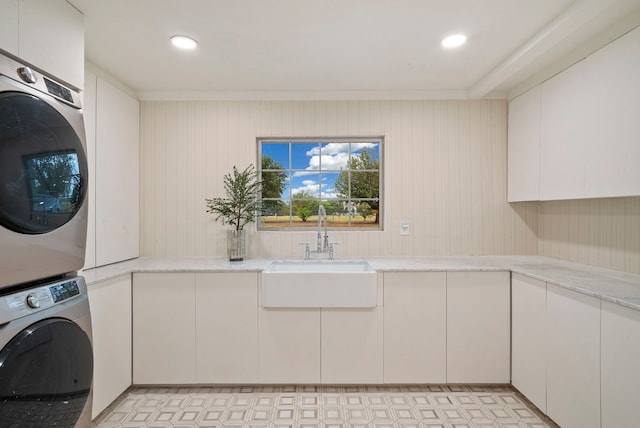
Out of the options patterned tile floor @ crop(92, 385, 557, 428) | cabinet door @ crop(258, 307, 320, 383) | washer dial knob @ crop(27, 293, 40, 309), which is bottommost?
patterned tile floor @ crop(92, 385, 557, 428)

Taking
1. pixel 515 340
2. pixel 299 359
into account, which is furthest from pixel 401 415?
pixel 515 340

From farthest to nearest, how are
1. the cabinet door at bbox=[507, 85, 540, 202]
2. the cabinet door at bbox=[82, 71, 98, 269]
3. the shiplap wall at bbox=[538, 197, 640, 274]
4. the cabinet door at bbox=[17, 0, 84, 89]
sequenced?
the cabinet door at bbox=[507, 85, 540, 202] < the cabinet door at bbox=[82, 71, 98, 269] < the shiplap wall at bbox=[538, 197, 640, 274] < the cabinet door at bbox=[17, 0, 84, 89]

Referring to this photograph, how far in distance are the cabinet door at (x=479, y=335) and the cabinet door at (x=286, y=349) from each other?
3.08ft

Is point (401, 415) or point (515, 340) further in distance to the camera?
point (515, 340)

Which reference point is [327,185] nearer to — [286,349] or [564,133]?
[286,349]

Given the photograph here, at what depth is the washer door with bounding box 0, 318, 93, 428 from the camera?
3.51 feet

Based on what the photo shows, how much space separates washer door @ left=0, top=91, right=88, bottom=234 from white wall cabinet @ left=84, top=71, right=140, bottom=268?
3.08 ft

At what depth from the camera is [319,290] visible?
2113mm

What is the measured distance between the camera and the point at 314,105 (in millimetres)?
2705

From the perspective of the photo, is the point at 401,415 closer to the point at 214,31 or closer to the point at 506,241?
the point at 506,241

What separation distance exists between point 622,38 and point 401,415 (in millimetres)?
2401

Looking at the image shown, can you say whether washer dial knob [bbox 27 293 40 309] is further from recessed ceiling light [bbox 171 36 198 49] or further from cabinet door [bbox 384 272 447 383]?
cabinet door [bbox 384 272 447 383]

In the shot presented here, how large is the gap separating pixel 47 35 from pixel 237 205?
144cm

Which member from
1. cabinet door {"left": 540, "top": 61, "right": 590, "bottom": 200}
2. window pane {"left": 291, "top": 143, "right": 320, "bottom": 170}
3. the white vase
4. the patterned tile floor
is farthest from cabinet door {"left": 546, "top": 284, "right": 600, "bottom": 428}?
the white vase
